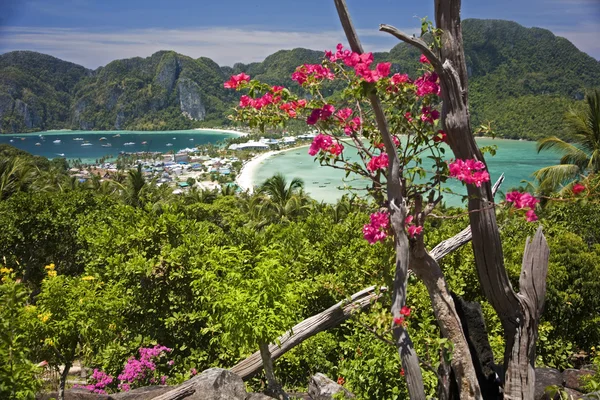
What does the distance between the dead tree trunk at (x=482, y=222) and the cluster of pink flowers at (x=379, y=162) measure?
46 cm

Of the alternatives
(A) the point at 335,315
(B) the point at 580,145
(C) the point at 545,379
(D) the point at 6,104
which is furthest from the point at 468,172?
(D) the point at 6,104

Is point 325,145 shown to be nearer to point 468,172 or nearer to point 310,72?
point 310,72

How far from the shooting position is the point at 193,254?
6496mm

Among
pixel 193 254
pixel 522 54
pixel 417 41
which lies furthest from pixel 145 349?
pixel 522 54

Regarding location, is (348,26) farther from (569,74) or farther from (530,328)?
(569,74)

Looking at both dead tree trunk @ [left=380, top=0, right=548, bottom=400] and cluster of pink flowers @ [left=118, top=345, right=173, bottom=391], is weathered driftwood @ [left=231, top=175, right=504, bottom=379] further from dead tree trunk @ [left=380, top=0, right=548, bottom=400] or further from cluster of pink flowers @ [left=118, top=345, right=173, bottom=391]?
cluster of pink flowers @ [left=118, top=345, right=173, bottom=391]

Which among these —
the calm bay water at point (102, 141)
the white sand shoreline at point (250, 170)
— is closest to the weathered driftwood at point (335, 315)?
the white sand shoreline at point (250, 170)

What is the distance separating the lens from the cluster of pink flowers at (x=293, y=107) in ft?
10.3

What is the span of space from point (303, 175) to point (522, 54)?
3880 inches

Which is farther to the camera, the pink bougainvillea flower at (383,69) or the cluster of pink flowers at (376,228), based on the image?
the cluster of pink flowers at (376,228)

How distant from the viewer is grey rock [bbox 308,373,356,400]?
4863mm

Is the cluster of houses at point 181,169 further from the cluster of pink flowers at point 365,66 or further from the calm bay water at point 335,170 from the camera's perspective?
the cluster of pink flowers at point 365,66

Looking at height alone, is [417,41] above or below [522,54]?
below

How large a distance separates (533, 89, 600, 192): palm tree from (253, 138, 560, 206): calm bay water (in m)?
35.9
